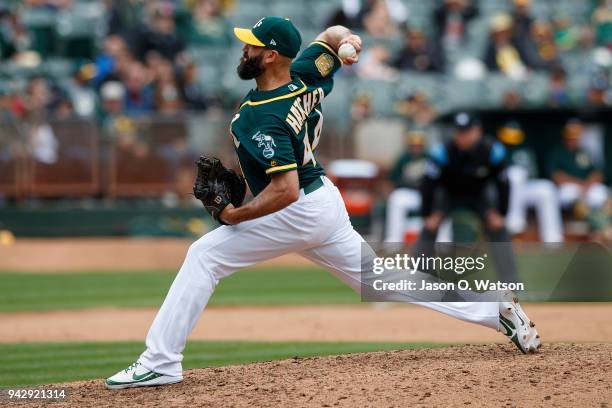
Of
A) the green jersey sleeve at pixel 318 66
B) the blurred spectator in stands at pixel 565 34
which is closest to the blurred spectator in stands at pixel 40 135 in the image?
the blurred spectator in stands at pixel 565 34

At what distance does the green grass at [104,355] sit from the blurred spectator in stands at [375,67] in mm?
8957

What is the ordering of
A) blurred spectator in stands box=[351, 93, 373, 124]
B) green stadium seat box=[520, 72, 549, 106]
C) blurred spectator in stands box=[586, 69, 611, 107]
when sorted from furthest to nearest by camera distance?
green stadium seat box=[520, 72, 549, 106] < blurred spectator in stands box=[586, 69, 611, 107] < blurred spectator in stands box=[351, 93, 373, 124]

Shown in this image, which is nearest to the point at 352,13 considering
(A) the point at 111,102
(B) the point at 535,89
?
(B) the point at 535,89

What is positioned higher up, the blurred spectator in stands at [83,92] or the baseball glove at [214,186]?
the blurred spectator in stands at [83,92]

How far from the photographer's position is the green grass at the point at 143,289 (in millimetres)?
11727

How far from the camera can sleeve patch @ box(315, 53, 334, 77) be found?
6379 millimetres

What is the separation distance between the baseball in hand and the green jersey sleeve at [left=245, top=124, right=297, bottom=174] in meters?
0.75

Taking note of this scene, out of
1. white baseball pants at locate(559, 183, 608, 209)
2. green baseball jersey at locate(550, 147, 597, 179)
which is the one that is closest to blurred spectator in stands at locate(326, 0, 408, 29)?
green baseball jersey at locate(550, 147, 597, 179)

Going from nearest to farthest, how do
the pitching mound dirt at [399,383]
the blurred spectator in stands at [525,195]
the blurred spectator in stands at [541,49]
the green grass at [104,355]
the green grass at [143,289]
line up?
the pitching mound dirt at [399,383] → the green grass at [104,355] → the green grass at [143,289] → the blurred spectator in stands at [525,195] → the blurred spectator in stands at [541,49]

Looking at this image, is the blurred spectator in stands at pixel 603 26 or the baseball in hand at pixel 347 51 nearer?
the baseball in hand at pixel 347 51

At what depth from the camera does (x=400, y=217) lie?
606 inches

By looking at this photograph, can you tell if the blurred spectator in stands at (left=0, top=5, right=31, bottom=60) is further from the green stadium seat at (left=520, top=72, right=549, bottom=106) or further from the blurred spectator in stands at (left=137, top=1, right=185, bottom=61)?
the green stadium seat at (left=520, top=72, right=549, bottom=106)

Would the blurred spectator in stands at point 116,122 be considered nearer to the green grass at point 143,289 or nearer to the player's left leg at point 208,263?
the green grass at point 143,289

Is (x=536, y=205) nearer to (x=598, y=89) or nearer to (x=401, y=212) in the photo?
(x=401, y=212)
